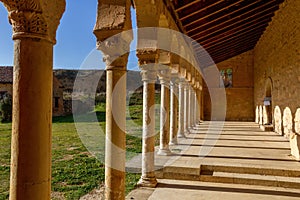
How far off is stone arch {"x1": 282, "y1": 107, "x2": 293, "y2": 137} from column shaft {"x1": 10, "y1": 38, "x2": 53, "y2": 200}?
344 inches

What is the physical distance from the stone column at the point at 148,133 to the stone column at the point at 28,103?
3162mm

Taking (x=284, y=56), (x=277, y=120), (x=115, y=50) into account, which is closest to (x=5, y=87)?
(x=277, y=120)

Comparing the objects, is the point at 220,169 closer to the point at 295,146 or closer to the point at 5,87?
the point at 295,146

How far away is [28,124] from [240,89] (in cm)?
2017

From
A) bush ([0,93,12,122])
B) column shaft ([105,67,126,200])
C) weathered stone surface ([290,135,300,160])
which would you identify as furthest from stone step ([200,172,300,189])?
bush ([0,93,12,122])

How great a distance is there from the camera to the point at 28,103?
1.81 metres

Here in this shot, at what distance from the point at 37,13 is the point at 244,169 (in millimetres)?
5089

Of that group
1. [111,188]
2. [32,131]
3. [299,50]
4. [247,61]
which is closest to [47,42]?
[32,131]

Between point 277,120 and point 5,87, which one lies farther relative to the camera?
point 5,87

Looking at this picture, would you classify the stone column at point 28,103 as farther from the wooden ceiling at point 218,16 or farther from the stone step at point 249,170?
the wooden ceiling at point 218,16

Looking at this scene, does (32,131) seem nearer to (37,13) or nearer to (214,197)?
(37,13)

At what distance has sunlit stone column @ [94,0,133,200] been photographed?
3.20 meters

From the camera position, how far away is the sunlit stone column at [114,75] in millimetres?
3195

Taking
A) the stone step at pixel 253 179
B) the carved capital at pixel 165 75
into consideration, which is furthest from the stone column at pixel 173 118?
→ the stone step at pixel 253 179
